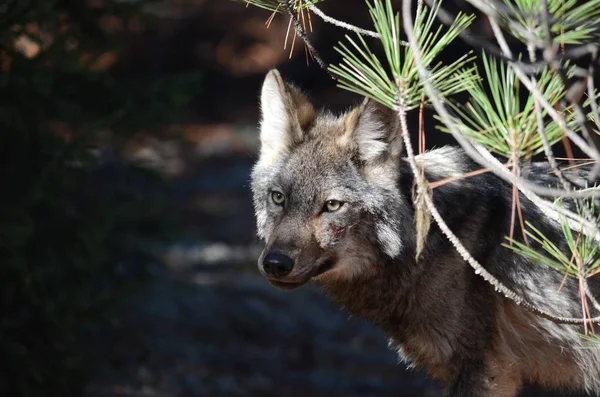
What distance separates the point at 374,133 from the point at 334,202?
0.38 meters

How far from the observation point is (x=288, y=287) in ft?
12.1

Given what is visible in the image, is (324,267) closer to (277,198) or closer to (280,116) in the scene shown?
(277,198)

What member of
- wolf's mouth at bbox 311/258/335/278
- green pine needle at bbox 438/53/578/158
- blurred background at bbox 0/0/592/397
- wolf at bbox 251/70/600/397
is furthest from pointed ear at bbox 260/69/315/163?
blurred background at bbox 0/0/592/397

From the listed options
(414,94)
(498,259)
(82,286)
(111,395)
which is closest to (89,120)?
(82,286)

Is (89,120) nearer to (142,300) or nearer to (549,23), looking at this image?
(142,300)

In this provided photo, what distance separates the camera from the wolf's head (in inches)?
146

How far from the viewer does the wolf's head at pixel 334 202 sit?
3.71 meters

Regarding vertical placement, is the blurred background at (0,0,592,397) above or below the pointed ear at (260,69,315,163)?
below

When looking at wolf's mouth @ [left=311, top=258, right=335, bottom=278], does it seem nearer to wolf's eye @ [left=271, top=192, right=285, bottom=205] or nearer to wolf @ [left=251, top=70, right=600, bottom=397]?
wolf @ [left=251, top=70, right=600, bottom=397]

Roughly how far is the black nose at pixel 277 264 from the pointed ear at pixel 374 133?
2.26 feet

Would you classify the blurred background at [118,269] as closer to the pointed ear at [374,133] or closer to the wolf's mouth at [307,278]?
the wolf's mouth at [307,278]

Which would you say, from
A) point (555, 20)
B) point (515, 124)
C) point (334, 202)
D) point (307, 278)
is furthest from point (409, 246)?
point (555, 20)

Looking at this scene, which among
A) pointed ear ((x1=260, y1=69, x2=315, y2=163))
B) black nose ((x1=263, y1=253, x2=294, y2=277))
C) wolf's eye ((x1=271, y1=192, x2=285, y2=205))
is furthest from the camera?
pointed ear ((x1=260, y1=69, x2=315, y2=163))

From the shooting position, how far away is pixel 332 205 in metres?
3.85
